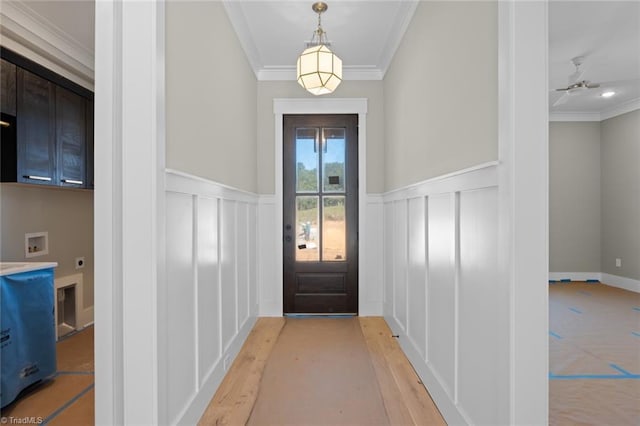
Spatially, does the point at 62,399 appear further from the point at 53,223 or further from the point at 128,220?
the point at 53,223

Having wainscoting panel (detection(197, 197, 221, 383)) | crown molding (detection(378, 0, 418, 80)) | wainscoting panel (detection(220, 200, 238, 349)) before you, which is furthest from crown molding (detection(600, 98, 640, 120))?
wainscoting panel (detection(197, 197, 221, 383))

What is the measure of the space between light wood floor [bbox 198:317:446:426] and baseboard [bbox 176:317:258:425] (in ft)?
0.13

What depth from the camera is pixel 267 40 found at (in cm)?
307

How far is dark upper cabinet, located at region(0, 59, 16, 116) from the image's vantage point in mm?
2295

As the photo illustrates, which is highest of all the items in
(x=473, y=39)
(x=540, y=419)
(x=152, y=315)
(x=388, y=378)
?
(x=473, y=39)

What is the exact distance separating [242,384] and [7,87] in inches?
104

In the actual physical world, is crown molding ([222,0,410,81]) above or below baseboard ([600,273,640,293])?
above

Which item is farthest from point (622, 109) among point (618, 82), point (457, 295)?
point (457, 295)

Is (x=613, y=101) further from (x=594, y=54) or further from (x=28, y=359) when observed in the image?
(x=28, y=359)

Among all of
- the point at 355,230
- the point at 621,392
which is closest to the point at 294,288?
the point at 355,230

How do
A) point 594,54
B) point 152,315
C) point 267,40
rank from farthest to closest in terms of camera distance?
point 594,54
point 267,40
point 152,315

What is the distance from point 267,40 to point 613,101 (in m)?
5.03

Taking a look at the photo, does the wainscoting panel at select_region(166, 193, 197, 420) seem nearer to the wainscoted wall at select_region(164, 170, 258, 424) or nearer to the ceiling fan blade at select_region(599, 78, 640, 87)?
the wainscoted wall at select_region(164, 170, 258, 424)

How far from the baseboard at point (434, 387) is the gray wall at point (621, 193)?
171 inches
